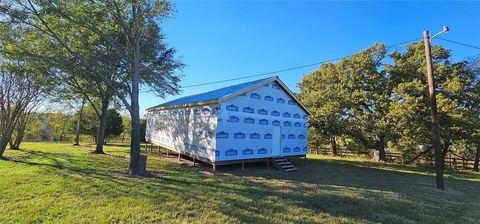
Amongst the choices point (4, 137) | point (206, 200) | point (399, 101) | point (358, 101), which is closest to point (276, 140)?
point (358, 101)

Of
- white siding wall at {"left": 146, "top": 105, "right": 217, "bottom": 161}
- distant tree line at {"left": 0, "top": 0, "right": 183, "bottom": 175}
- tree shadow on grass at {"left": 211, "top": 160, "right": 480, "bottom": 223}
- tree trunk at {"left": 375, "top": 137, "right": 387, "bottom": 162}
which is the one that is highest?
distant tree line at {"left": 0, "top": 0, "right": 183, "bottom": 175}

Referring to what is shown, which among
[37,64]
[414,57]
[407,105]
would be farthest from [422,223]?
[414,57]

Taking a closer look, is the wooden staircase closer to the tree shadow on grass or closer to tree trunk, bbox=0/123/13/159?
the tree shadow on grass

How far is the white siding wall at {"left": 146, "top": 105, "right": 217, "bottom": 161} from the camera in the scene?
1168cm

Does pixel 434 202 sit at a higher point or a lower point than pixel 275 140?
lower

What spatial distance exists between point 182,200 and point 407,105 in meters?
15.1

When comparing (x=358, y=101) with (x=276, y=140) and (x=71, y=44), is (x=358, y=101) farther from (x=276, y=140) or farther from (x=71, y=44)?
(x=71, y=44)

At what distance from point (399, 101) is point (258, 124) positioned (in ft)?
34.6

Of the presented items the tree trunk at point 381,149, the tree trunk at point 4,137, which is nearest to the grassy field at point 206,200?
the tree trunk at point 4,137

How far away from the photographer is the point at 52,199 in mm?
5691

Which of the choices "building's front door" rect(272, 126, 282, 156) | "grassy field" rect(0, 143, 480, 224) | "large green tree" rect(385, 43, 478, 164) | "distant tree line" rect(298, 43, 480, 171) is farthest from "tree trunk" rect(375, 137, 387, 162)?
"grassy field" rect(0, 143, 480, 224)

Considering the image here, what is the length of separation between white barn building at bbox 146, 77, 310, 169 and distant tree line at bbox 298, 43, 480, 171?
177 inches

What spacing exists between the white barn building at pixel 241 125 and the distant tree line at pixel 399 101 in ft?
14.7

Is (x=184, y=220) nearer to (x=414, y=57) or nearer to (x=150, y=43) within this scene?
(x=150, y=43)
